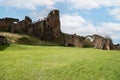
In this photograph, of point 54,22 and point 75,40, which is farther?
point 75,40

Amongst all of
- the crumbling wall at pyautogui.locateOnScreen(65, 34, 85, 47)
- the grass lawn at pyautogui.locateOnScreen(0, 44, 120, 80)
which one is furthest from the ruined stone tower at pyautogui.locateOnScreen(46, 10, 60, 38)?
the grass lawn at pyautogui.locateOnScreen(0, 44, 120, 80)

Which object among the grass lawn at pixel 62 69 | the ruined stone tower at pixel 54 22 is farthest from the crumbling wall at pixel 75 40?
the grass lawn at pixel 62 69

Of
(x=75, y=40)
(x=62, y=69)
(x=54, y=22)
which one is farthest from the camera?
(x=75, y=40)

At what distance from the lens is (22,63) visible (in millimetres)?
26219

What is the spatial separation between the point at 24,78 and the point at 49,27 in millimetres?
51142

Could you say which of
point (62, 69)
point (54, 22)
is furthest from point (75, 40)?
point (62, 69)

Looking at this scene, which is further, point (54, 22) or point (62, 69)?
point (54, 22)

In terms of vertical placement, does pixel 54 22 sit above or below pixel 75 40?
above

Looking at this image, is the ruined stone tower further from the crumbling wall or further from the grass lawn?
the grass lawn

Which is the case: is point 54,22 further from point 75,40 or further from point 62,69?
point 62,69

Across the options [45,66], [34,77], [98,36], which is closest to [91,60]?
[45,66]

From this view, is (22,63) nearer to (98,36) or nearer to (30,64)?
(30,64)

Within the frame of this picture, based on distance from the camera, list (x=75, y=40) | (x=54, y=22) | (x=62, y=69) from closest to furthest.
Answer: (x=62, y=69) → (x=54, y=22) → (x=75, y=40)

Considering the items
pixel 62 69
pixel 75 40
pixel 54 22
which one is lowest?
pixel 62 69
